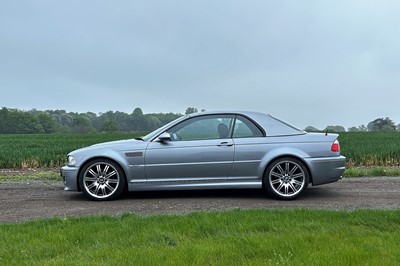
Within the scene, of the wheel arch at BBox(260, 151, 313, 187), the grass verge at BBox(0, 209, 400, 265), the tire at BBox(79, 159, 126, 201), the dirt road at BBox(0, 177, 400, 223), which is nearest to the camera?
the grass verge at BBox(0, 209, 400, 265)

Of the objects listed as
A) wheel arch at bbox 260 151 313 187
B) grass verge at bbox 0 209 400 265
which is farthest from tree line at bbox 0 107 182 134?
grass verge at bbox 0 209 400 265

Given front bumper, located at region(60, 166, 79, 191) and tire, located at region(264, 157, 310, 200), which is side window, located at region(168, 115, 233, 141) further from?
front bumper, located at region(60, 166, 79, 191)

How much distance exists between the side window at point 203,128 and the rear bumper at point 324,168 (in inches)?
60.8

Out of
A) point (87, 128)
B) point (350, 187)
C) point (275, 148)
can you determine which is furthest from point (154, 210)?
point (87, 128)

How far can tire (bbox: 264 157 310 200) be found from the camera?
690 centimetres

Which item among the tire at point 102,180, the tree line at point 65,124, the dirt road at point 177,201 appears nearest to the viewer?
the dirt road at point 177,201

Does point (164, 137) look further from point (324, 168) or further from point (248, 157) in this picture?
point (324, 168)

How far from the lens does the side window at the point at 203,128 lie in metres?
7.07

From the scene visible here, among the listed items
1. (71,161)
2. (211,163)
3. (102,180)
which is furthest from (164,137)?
(71,161)

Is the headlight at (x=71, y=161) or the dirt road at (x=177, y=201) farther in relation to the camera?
the headlight at (x=71, y=161)

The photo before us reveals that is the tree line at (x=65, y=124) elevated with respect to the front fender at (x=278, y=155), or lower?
elevated

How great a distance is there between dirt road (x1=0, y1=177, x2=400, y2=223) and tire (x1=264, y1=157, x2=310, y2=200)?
0.17 m

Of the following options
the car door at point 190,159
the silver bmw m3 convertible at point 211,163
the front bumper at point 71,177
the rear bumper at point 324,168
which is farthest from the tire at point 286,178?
the front bumper at point 71,177

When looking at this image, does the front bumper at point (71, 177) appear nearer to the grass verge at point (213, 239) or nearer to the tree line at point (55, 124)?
the grass verge at point (213, 239)
